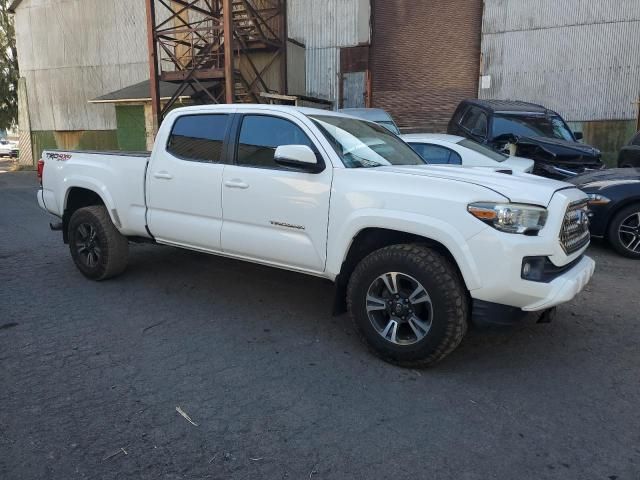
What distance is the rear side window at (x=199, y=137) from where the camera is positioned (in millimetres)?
4715

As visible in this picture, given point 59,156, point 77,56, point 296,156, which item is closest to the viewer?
point 296,156

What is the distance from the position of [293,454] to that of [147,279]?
11.9ft

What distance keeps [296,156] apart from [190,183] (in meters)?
1.33

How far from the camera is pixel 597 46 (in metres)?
15.0

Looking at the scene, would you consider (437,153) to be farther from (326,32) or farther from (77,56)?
(77,56)

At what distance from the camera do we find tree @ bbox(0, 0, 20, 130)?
90.1 ft

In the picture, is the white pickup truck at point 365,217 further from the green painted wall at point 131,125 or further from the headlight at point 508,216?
the green painted wall at point 131,125

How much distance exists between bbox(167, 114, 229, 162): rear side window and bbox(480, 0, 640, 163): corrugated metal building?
13.6m

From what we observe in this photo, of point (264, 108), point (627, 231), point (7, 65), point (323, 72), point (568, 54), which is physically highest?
point (7, 65)

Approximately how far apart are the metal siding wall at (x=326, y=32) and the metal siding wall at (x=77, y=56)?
674cm

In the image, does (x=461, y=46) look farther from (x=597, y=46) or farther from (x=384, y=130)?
(x=384, y=130)

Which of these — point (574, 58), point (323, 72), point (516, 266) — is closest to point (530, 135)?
point (516, 266)

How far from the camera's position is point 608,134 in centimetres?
1529

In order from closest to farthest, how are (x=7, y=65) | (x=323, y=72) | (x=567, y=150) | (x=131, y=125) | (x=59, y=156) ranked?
(x=59, y=156), (x=567, y=150), (x=323, y=72), (x=131, y=125), (x=7, y=65)
